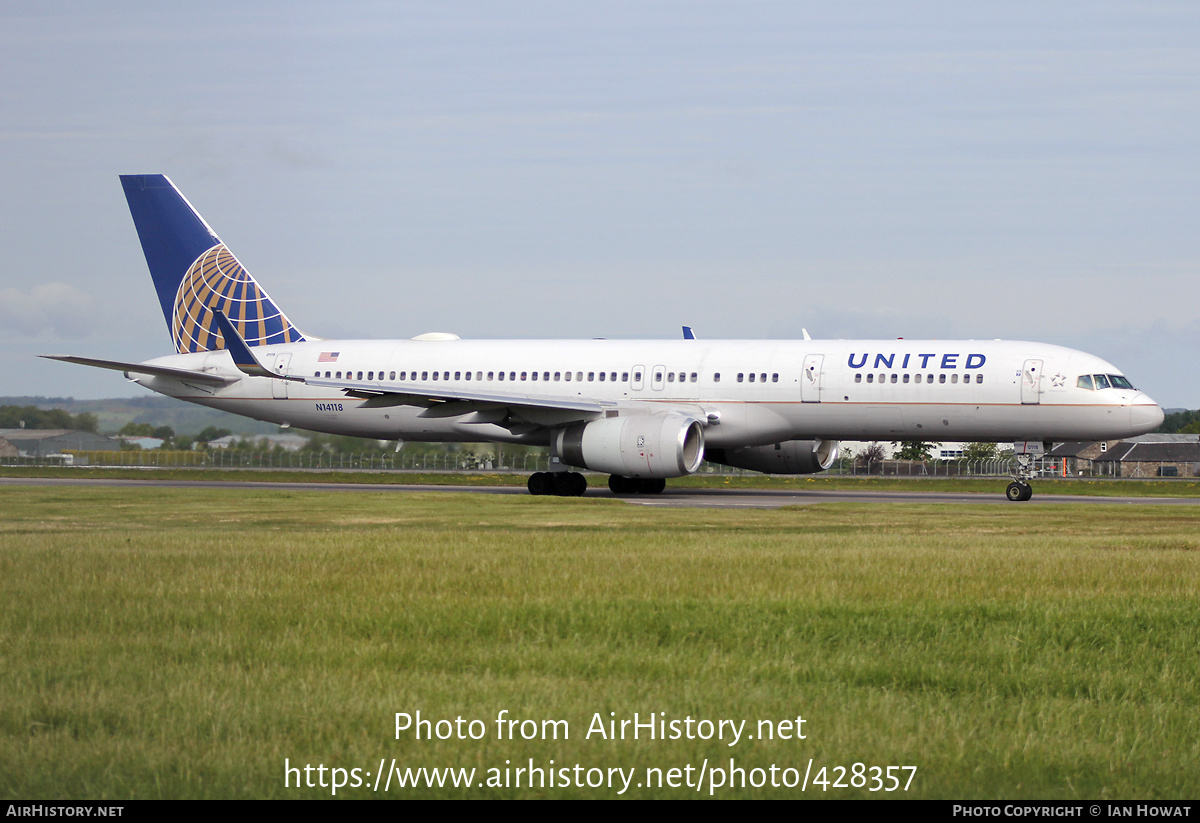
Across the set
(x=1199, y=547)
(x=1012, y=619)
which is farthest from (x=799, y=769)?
(x=1199, y=547)

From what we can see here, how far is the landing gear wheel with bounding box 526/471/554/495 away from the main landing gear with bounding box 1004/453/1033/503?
11383 millimetres

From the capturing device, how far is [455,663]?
7863mm

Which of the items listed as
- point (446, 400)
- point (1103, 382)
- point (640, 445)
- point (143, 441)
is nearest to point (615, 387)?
point (640, 445)

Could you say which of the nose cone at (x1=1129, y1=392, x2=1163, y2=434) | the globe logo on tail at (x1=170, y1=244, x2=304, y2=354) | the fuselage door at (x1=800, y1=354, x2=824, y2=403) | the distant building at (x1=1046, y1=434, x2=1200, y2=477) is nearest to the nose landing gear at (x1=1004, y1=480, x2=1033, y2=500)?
the nose cone at (x1=1129, y1=392, x2=1163, y2=434)

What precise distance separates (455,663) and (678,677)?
142cm

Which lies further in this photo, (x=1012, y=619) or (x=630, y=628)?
(x=1012, y=619)

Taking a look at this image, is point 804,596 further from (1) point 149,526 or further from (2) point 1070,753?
(1) point 149,526

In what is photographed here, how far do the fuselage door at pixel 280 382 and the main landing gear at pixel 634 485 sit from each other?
10.3 m

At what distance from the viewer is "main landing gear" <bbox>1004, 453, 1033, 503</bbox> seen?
30.1 metres

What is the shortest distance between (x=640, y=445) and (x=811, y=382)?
188 inches

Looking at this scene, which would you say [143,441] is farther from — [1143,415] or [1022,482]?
[1143,415]

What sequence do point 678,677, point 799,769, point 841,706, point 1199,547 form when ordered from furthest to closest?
point 1199,547 → point 678,677 → point 841,706 → point 799,769

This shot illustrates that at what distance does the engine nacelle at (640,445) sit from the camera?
1130 inches

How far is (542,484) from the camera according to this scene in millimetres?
32250
